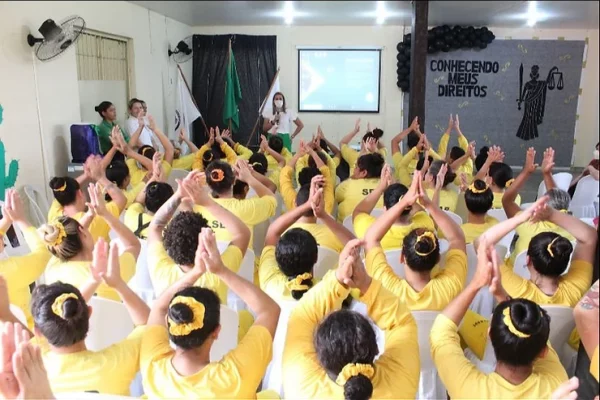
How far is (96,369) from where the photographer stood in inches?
55.9

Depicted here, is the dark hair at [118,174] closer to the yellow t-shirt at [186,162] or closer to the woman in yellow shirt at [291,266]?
the yellow t-shirt at [186,162]

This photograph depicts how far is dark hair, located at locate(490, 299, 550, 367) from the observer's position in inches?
49.4

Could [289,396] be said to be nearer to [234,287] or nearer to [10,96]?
[234,287]

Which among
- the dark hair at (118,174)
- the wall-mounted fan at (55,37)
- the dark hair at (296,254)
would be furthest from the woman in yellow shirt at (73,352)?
the wall-mounted fan at (55,37)

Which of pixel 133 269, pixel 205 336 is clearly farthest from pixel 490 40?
pixel 205 336

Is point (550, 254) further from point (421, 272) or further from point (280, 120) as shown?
point (280, 120)

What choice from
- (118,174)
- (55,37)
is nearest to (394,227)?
(118,174)

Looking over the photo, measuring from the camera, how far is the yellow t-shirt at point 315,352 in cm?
129

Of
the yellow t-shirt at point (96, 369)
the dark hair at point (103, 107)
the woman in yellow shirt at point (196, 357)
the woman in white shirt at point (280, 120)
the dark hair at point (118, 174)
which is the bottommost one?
the yellow t-shirt at point (96, 369)

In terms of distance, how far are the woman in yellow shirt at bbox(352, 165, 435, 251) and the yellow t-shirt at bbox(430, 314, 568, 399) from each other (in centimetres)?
104

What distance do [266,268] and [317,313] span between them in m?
0.57

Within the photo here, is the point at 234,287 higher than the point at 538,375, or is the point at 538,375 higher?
the point at 234,287

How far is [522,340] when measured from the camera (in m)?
1.25

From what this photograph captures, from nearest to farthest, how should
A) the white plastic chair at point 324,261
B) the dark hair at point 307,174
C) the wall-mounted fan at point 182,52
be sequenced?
the white plastic chair at point 324,261
the dark hair at point 307,174
the wall-mounted fan at point 182,52
